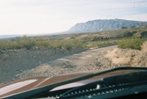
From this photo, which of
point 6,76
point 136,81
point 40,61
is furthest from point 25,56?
point 136,81

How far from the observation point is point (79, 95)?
2.19 meters

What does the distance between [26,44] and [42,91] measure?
3171cm

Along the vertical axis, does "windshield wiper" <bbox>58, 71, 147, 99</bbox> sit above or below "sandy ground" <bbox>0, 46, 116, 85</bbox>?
above

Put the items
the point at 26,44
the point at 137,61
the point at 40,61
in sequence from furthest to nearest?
the point at 26,44, the point at 40,61, the point at 137,61

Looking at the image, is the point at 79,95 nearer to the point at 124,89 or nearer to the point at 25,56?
the point at 124,89

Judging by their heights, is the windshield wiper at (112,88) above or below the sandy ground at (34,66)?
above

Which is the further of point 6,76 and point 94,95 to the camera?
point 6,76

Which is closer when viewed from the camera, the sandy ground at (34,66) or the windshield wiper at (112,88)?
the windshield wiper at (112,88)

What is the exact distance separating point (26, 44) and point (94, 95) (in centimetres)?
3177

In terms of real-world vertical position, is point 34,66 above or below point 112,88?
below

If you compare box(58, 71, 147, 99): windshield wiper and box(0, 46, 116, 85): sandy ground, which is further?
box(0, 46, 116, 85): sandy ground

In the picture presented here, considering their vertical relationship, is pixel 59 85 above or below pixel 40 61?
above

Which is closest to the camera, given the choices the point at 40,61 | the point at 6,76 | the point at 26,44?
the point at 6,76

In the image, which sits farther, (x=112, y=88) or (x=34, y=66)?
(x=34, y=66)
